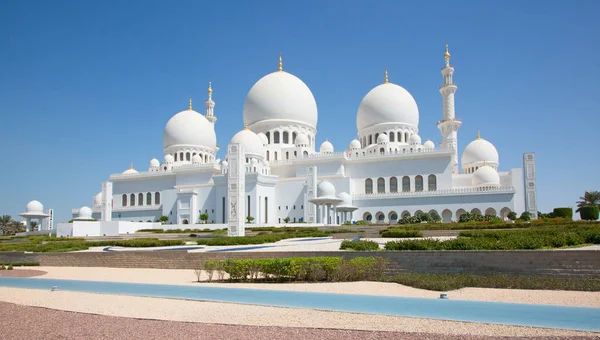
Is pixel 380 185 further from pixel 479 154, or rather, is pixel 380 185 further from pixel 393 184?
pixel 479 154

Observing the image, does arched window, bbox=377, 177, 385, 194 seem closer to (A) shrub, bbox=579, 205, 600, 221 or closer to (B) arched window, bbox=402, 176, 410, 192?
(B) arched window, bbox=402, 176, 410, 192

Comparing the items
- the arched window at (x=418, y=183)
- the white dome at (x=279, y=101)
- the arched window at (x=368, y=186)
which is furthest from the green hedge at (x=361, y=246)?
the white dome at (x=279, y=101)

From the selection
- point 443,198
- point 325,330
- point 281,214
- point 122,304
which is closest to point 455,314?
point 325,330

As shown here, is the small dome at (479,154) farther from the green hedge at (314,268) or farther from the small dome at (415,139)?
the green hedge at (314,268)

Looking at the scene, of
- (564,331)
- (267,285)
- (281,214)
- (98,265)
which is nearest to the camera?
(564,331)

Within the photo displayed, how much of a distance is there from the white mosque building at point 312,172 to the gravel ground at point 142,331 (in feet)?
107

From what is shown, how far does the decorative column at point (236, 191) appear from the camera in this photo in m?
27.4

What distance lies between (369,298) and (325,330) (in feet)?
8.76

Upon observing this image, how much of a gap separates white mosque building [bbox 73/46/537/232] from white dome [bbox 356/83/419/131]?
102mm

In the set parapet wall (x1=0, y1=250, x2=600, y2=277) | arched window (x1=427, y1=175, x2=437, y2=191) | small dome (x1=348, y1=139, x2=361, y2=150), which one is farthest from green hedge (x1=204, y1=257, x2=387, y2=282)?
small dome (x1=348, y1=139, x2=361, y2=150)

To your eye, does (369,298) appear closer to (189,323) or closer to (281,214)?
(189,323)

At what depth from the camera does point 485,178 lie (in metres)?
43.2

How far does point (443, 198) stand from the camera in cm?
4266

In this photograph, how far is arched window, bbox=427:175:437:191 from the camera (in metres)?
45.4
